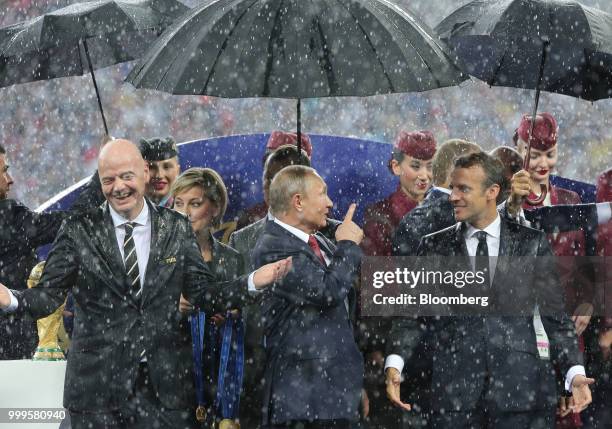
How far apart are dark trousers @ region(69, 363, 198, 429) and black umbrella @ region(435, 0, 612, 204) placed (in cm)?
229

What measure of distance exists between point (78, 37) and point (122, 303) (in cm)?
203

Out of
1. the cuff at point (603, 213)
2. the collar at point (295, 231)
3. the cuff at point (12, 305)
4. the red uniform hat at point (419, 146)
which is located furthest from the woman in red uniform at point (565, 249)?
the cuff at point (12, 305)

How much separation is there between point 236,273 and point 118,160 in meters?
1.10

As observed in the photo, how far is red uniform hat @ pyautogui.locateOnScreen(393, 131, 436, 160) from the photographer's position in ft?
25.5

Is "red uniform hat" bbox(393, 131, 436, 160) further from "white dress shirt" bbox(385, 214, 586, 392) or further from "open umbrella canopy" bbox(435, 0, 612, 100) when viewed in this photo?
"white dress shirt" bbox(385, 214, 586, 392)

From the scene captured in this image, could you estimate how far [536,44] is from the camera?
7641 mm

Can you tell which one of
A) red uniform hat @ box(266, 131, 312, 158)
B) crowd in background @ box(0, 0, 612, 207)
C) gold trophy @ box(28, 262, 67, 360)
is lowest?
crowd in background @ box(0, 0, 612, 207)

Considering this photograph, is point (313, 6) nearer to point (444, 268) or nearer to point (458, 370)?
point (444, 268)

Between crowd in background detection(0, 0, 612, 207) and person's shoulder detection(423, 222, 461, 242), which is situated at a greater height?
person's shoulder detection(423, 222, 461, 242)

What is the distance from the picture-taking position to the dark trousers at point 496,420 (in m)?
6.32

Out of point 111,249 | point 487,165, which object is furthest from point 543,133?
point 111,249

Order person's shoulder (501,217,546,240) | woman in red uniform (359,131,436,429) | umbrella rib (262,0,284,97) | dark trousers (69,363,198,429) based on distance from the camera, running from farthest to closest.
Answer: woman in red uniform (359,131,436,429)
person's shoulder (501,217,546,240)
umbrella rib (262,0,284,97)
dark trousers (69,363,198,429)

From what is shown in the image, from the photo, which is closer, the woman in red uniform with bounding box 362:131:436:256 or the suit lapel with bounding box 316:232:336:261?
the suit lapel with bounding box 316:232:336:261

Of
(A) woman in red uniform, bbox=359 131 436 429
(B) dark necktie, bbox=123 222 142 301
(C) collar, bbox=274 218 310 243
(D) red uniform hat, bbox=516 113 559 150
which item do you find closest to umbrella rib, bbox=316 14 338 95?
(C) collar, bbox=274 218 310 243
